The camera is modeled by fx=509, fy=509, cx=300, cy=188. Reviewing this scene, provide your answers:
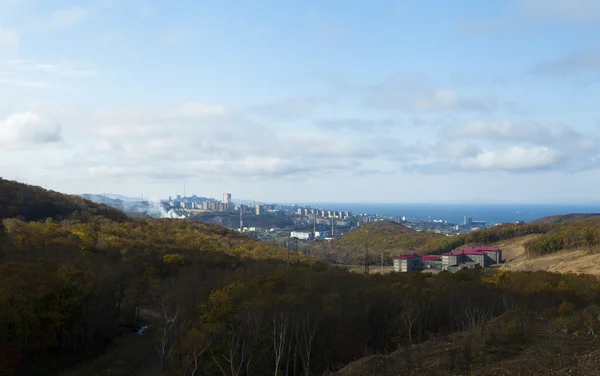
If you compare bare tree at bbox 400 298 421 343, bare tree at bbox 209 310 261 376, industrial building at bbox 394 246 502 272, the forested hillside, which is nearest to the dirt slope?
the forested hillside

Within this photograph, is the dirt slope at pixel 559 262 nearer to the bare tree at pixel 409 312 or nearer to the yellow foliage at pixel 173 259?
the bare tree at pixel 409 312

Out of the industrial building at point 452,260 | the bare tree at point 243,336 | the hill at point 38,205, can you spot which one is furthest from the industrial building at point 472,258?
the bare tree at point 243,336

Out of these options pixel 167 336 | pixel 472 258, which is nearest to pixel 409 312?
pixel 167 336

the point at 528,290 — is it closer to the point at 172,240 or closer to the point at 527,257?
the point at 172,240

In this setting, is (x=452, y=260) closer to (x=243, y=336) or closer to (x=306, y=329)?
(x=306, y=329)

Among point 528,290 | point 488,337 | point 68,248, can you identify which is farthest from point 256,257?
point 488,337
